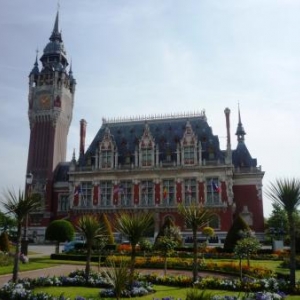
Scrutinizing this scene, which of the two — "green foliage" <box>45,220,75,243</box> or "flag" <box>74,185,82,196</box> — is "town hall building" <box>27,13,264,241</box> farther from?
"green foliage" <box>45,220,75,243</box>

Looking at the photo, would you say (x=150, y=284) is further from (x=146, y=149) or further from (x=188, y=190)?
(x=146, y=149)

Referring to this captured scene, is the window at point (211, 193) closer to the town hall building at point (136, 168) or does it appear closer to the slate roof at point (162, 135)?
the town hall building at point (136, 168)

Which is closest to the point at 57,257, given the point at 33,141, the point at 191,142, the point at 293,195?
the point at 293,195

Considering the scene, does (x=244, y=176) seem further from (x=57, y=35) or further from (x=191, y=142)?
(x=57, y=35)

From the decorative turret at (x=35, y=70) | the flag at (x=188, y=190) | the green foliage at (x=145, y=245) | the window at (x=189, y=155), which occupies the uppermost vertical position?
the decorative turret at (x=35, y=70)

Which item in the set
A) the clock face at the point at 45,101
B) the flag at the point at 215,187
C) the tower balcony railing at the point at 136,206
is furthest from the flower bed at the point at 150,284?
the clock face at the point at 45,101

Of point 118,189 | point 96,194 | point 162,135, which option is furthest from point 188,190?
point 96,194

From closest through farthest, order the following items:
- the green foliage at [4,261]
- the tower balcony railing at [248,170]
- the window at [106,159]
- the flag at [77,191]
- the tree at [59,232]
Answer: the green foliage at [4,261]
the tree at [59,232]
the tower balcony railing at [248,170]
the flag at [77,191]
the window at [106,159]

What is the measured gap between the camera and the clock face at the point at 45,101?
5962 centimetres

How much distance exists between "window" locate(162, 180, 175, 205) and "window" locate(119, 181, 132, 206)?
16.4 feet

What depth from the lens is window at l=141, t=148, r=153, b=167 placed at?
2071 inches

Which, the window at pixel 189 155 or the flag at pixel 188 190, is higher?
the window at pixel 189 155

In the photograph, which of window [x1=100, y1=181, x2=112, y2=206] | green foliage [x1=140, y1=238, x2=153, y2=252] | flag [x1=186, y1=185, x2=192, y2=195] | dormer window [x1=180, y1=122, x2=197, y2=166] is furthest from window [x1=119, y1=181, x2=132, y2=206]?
green foliage [x1=140, y1=238, x2=153, y2=252]

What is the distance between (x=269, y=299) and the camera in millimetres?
12047
